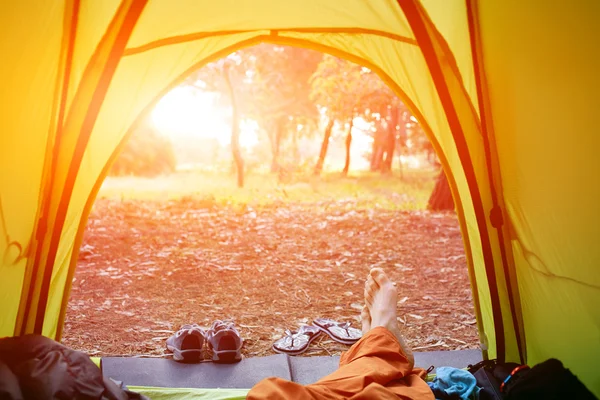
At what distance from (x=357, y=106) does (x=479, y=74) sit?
731 cm

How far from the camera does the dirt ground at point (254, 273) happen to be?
342cm

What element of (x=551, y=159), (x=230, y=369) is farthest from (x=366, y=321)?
(x=551, y=159)

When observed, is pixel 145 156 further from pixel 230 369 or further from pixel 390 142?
pixel 230 369

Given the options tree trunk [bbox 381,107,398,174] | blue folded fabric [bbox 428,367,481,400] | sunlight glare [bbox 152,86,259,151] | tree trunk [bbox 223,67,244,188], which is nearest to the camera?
blue folded fabric [bbox 428,367,481,400]

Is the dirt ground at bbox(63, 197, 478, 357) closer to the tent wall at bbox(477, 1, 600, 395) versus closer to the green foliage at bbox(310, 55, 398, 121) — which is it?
the tent wall at bbox(477, 1, 600, 395)

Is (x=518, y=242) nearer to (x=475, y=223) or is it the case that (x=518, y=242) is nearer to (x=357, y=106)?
(x=475, y=223)

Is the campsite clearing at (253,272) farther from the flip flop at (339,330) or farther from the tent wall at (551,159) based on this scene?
the tent wall at (551,159)

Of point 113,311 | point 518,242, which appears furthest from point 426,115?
point 113,311

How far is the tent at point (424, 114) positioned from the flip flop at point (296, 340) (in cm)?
101

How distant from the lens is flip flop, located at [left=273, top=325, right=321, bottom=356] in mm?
3071

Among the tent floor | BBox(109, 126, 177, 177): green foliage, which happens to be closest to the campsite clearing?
the tent floor

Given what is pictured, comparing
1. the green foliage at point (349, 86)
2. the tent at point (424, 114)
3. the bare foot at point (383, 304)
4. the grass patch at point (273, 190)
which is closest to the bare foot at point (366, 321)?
the bare foot at point (383, 304)

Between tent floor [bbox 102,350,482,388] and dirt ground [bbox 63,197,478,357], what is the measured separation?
14 cm

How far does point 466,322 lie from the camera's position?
3.62 metres
